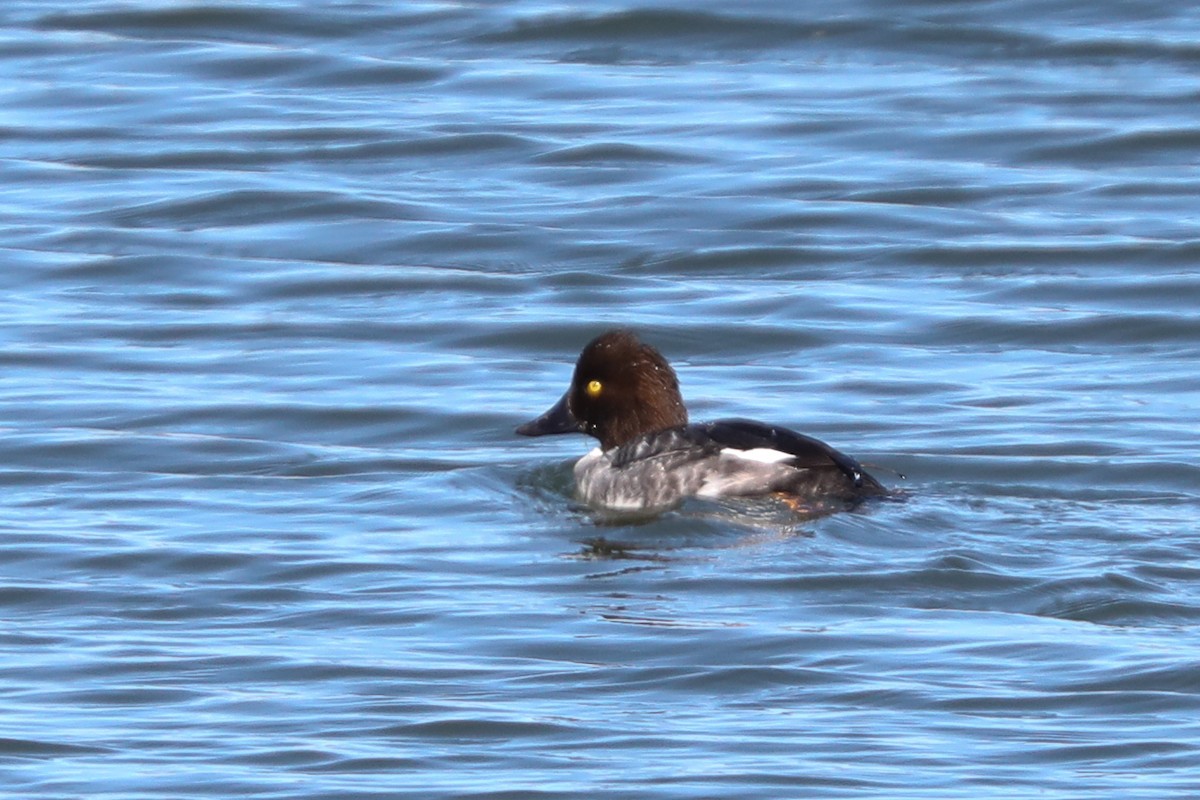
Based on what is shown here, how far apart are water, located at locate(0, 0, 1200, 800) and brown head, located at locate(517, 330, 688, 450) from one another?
0.30 meters

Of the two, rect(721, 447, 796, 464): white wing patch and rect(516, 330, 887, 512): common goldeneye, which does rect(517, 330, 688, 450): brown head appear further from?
rect(721, 447, 796, 464): white wing patch

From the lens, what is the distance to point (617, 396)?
1109 centimetres

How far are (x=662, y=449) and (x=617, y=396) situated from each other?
598 millimetres

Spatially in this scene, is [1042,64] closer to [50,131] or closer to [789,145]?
[789,145]

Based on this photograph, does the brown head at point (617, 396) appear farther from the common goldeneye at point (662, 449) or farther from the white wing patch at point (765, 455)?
the white wing patch at point (765, 455)

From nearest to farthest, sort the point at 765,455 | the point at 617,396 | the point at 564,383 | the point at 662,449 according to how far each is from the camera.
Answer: the point at 765,455 → the point at 662,449 → the point at 617,396 → the point at 564,383

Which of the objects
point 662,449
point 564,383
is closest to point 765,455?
point 662,449

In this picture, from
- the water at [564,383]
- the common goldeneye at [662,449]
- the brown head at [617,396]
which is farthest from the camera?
the brown head at [617,396]

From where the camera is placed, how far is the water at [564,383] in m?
7.07

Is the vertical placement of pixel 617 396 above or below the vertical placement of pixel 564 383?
above

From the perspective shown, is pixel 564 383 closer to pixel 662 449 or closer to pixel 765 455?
pixel 662 449

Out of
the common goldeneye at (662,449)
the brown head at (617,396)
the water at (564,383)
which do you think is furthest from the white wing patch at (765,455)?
the brown head at (617,396)

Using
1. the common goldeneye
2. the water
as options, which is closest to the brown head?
the common goldeneye

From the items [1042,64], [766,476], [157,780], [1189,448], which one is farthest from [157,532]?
[1042,64]
